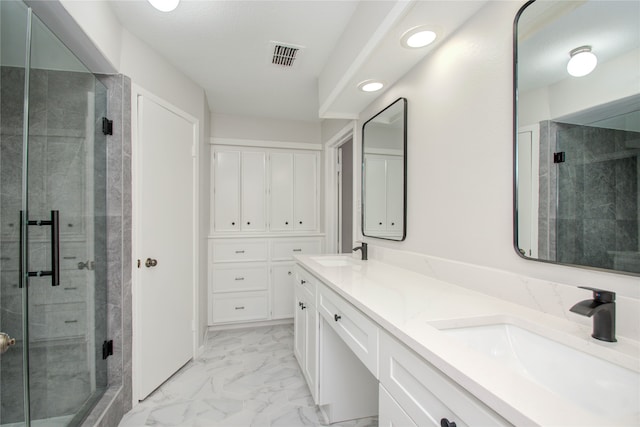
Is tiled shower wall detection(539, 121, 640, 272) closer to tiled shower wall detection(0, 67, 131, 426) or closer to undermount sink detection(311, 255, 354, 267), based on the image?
undermount sink detection(311, 255, 354, 267)

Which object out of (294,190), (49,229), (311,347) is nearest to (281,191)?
(294,190)

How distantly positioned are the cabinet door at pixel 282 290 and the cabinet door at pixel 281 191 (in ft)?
1.58

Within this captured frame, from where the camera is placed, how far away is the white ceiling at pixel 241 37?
1639 mm

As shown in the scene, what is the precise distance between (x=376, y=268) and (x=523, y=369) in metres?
1.02

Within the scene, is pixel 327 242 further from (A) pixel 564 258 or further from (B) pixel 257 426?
(A) pixel 564 258

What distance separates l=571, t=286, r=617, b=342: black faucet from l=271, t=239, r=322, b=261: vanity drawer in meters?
2.83

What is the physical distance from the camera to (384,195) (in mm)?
2055

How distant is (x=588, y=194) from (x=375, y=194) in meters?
1.45

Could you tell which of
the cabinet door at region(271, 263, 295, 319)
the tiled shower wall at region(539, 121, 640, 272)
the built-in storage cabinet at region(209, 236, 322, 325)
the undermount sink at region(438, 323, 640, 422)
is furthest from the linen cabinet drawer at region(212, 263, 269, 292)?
the tiled shower wall at region(539, 121, 640, 272)

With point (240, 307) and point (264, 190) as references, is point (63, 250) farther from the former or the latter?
point (264, 190)

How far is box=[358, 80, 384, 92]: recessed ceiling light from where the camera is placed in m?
1.81

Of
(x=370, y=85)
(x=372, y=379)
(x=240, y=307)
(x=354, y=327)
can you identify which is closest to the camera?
(x=354, y=327)

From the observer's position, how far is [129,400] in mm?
1818

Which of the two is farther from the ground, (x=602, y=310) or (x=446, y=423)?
(x=602, y=310)
